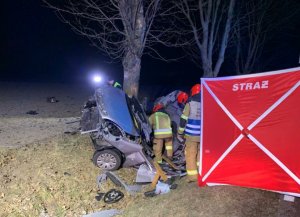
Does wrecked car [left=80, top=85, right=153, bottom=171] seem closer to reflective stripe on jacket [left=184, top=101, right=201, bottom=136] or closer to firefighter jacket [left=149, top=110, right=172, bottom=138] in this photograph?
firefighter jacket [left=149, top=110, right=172, bottom=138]

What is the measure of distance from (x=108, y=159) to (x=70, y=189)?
104 centimetres

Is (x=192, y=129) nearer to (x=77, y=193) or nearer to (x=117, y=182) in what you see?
(x=117, y=182)

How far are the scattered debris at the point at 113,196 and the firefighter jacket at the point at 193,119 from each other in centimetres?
183

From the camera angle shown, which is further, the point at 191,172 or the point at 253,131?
the point at 191,172

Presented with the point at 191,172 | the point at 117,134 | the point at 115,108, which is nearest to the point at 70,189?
the point at 117,134

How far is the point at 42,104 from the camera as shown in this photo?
40.9 ft

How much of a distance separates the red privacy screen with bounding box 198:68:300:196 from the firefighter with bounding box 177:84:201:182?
0.78m

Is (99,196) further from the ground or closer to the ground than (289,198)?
closer to the ground

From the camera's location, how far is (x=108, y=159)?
7.44 m

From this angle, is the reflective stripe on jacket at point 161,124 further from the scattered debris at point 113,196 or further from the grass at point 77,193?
the scattered debris at point 113,196

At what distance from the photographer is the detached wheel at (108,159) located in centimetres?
738

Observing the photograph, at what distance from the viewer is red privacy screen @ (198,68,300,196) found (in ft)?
17.7

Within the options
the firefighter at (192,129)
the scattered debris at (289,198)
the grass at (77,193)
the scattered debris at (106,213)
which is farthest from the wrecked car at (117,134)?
the scattered debris at (289,198)

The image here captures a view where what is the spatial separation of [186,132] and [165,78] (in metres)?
17.3
